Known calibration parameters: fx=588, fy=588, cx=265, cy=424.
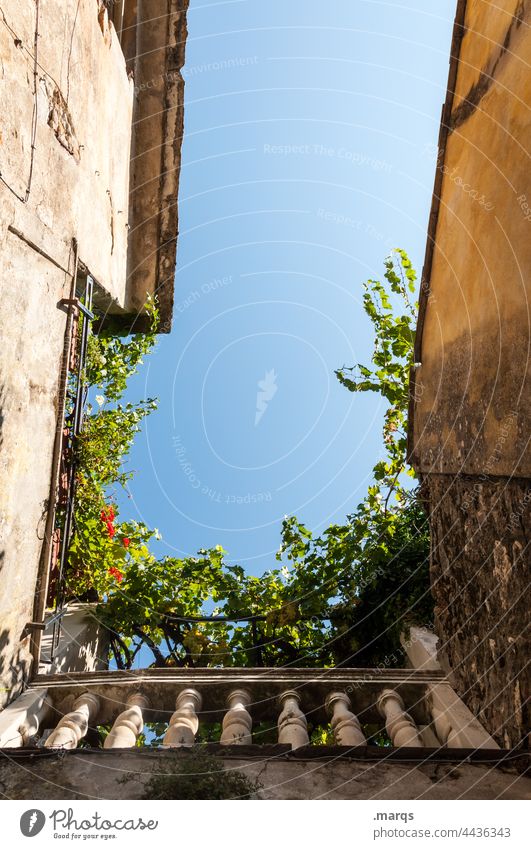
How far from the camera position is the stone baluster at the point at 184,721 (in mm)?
3876

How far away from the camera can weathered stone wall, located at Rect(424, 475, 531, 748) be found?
349 centimetres

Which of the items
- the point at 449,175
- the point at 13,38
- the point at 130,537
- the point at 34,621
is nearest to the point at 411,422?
the point at 449,175

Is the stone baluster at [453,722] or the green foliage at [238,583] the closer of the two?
the stone baluster at [453,722]

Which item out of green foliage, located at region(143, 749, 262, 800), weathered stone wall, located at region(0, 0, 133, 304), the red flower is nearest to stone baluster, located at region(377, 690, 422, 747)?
green foliage, located at region(143, 749, 262, 800)

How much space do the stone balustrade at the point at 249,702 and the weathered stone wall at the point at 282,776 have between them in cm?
53

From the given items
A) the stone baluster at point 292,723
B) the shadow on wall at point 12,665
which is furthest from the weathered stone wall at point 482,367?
the shadow on wall at point 12,665

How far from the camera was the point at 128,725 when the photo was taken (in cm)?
408

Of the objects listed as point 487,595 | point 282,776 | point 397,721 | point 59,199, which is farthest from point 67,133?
point 397,721

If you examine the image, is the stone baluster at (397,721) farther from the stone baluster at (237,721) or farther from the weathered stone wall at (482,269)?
the weathered stone wall at (482,269)

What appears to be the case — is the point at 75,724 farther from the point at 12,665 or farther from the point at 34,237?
the point at 34,237

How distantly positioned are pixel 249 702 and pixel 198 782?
1.35 metres

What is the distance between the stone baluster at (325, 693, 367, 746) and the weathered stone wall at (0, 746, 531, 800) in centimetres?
32

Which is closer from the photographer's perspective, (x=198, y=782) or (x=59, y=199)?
(x=198, y=782)
